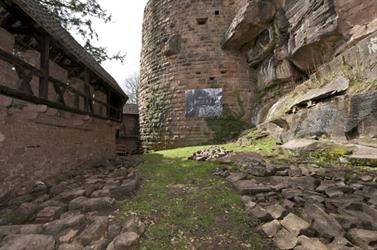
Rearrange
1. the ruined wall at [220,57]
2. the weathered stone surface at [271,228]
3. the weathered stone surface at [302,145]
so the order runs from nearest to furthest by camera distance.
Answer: the weathered stone surface at [271,228] → the weathered stone surface at [302,145] → the ruined wall at [220,57]

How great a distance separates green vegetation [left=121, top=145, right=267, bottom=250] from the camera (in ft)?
8.61

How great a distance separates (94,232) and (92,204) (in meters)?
0.83

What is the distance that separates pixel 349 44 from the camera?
21.9 feet

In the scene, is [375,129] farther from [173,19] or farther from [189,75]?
[173,19]

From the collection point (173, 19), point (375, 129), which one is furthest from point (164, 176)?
point (173, 19)

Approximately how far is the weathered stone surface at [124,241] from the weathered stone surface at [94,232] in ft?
0.95

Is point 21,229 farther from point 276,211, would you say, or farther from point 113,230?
point 276,211

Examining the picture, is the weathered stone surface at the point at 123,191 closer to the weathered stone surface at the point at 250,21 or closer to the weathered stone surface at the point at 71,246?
the weathered stone surface at the point at 71,246

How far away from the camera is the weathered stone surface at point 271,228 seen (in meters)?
2.64

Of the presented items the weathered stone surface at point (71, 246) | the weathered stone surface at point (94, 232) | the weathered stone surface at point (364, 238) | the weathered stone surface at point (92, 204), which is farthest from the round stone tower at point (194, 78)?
the weathered stone surface at point (71, 246)

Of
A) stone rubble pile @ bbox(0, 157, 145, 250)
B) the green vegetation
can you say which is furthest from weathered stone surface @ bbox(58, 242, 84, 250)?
the green vegetation

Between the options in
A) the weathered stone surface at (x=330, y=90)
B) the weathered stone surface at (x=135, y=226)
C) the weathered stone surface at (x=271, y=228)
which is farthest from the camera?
the weathered stone surface at (x=330, y=90)

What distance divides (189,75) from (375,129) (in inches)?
338

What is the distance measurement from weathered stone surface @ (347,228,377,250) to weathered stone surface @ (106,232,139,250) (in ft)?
7.59
